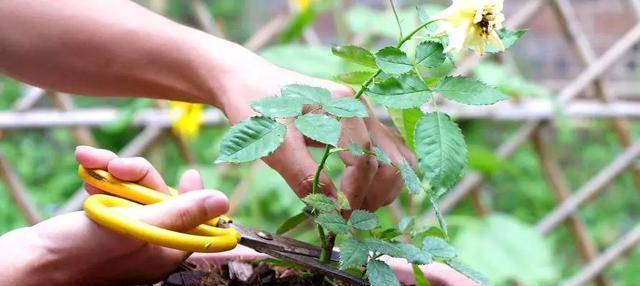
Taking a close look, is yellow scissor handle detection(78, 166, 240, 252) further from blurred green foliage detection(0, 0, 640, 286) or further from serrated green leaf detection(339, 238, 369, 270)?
blurred green foliage detection(0, 0, 640, 286)

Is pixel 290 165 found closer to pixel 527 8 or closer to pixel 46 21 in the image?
pixel 46 21

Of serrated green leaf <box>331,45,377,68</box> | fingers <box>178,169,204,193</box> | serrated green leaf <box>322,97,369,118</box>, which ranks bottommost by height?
fingers <box>178,169,204,193</box>

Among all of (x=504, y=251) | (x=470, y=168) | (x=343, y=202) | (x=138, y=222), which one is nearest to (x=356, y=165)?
(x=343, y=202)

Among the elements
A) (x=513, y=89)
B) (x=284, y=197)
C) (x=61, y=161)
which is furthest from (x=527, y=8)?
(x=61, y=161)

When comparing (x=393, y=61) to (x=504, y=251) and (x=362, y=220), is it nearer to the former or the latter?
(x=362, y=220)

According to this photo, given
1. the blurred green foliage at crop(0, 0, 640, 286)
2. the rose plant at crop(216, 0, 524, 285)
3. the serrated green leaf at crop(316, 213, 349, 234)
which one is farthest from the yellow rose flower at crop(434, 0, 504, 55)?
the blurred green foliage at crop(0, 0, 640, 286)

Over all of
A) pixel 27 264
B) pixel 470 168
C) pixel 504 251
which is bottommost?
pixel 27 264
